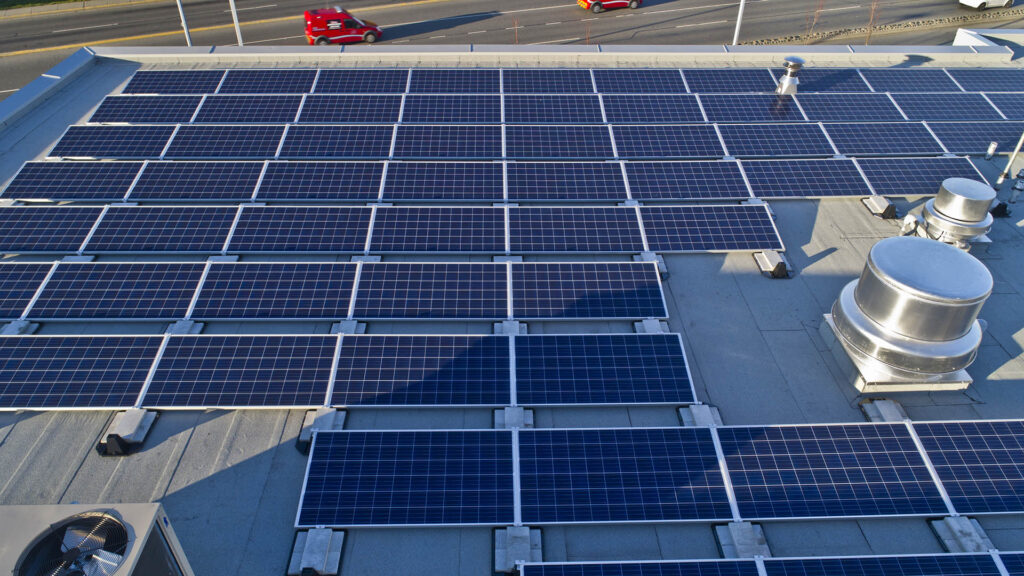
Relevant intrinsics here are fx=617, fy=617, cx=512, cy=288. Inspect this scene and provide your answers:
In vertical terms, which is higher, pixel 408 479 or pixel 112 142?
pixel 112 142

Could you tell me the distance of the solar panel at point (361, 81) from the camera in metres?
27.6

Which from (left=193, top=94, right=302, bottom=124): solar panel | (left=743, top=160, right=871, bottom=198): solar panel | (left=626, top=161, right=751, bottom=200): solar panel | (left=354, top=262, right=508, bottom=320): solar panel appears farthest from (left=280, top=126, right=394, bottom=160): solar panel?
(left=743, top=160, right=871, bottom=198): solar panel

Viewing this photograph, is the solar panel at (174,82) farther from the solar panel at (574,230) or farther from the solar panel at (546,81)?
the solar panel at (574,230)

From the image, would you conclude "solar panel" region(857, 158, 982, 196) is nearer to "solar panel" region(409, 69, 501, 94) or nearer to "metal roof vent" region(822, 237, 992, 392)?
"metal roof vent" region(822, 237, 992, 392)

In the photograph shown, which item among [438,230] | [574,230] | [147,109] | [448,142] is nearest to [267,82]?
[147,109]

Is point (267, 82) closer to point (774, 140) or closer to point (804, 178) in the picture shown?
point (774, 140)

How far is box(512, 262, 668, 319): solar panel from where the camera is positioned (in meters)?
16.8

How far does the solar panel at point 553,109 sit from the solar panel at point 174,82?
45.0ft

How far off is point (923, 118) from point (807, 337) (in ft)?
48.9

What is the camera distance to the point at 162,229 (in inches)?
761

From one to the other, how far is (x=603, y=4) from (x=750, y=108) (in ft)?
108

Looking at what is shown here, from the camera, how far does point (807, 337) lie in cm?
1689

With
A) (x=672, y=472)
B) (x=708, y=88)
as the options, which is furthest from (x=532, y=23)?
(x=672, y=472)

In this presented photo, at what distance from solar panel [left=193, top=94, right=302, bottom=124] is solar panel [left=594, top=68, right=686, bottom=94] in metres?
13.5
